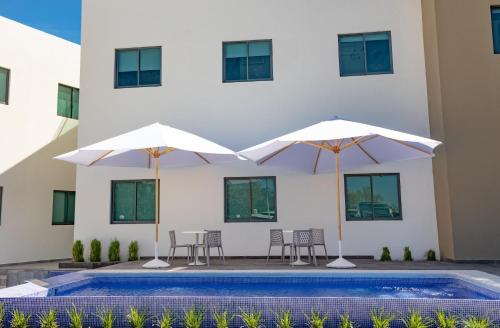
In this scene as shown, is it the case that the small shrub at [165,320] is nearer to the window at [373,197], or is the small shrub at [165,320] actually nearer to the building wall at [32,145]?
the window at [373,197]

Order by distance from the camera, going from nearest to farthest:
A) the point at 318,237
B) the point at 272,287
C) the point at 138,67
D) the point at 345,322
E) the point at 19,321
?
the point at 345,322, the point at 19,321, the point at 272,287, the point at 318,237, the point at 138,67

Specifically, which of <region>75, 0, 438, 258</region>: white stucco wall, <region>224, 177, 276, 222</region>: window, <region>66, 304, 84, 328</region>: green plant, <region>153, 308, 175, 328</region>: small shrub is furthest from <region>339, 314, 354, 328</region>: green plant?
<region>224, 177, 276, 222</region>: window

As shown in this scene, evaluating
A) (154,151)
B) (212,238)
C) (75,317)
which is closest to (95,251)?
(154,151)

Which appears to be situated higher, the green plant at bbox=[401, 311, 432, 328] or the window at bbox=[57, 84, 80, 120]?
the window at bbox=[57, 84, 80, 120]

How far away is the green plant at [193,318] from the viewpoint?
5480mm

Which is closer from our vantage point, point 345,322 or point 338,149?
point 345,322

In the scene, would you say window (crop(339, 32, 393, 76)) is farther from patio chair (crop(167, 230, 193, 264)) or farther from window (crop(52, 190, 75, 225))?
window (crop(52, 190, 75, 225))

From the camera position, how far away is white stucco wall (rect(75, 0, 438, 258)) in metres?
11.9

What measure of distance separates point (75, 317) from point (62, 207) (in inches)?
433

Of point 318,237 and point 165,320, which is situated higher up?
point 318,237

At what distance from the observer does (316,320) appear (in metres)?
5.44

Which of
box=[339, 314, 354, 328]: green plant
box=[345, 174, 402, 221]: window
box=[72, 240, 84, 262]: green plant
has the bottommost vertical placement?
box=[339, 314, 354, 328]: green plant

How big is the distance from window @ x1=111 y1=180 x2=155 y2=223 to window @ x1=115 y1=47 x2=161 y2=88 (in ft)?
8.88

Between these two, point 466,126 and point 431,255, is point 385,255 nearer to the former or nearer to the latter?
point 431,255
